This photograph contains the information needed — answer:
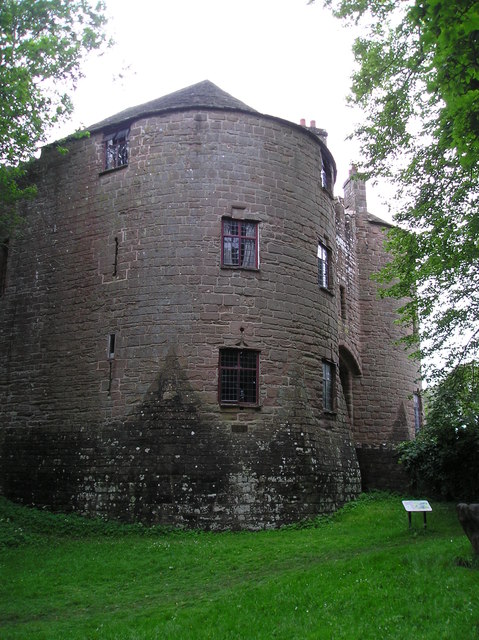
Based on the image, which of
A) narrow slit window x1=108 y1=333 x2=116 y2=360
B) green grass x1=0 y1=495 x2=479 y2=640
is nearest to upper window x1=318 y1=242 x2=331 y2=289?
narrow slit window x1=108 y1=333 x2=116 y2=360

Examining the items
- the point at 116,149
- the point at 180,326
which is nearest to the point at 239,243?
the point at 180,326

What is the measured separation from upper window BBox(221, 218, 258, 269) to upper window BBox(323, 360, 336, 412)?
364cm

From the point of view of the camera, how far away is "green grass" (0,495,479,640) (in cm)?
818

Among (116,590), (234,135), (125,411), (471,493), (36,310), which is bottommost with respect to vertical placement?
(116,590)

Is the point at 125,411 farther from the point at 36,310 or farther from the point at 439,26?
the point at 439,26

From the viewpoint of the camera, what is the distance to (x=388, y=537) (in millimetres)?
13109

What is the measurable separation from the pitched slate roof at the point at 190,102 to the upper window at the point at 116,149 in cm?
30

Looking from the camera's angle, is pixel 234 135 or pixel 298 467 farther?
pixel 234 135

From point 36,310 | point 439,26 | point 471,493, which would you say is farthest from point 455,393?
point 36,310

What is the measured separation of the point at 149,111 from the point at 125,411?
26.5 feet

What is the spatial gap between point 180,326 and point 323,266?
5185mm

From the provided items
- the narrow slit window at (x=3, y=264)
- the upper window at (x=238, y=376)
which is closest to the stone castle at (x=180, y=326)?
the upper window at (x=238, y=376)

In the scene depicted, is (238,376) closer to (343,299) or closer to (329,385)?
(329,385)

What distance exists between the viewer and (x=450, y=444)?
17.5 meters
